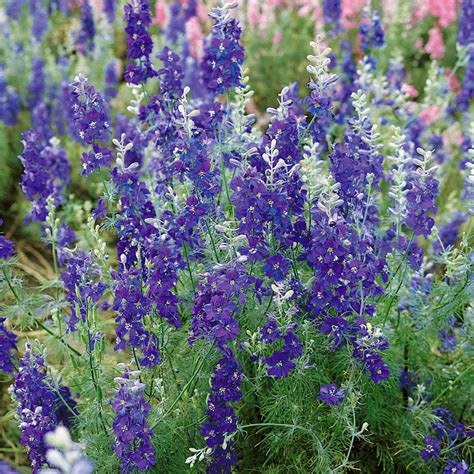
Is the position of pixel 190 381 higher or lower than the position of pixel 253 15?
higher

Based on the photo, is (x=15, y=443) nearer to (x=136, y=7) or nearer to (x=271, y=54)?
(x=136, y=7)

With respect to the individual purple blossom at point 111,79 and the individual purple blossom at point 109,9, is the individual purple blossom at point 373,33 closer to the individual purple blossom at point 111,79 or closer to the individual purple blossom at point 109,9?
the individual purple blossom at point 111,79

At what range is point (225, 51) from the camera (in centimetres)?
343

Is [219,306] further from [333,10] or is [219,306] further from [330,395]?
[333,10]

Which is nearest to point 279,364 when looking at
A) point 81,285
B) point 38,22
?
point 81,285

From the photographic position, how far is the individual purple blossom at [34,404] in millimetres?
3178

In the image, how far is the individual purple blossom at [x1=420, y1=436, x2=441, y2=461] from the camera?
3518mm

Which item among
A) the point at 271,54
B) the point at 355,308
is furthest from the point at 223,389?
the point at 271,54

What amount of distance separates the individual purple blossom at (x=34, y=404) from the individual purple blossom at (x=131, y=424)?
1.28 ft

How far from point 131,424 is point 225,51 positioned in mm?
1666

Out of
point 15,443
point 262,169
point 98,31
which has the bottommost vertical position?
point 15,443

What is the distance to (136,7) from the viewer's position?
12.7 feet

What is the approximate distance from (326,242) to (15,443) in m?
2.57

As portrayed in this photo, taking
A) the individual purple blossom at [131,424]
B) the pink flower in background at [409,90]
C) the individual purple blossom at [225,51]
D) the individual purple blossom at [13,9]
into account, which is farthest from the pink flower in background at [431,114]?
the individual purple blossom at [13,9]
